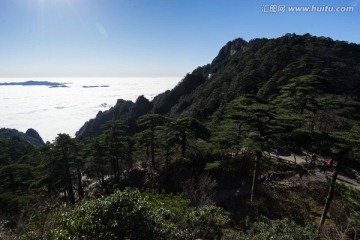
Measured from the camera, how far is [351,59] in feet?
258

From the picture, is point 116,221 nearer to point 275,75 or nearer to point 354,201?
point 354,201

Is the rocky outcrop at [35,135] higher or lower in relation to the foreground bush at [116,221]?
lower

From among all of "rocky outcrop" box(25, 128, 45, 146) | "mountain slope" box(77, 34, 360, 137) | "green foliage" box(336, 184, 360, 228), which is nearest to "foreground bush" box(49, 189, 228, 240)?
"green foliage" box(336, 184, 360, 228)

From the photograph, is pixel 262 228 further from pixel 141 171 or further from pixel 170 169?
pixel 141 171

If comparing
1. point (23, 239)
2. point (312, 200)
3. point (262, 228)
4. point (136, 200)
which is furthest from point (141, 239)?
point (312, 200)

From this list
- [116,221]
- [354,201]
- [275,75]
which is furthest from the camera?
[275,75]

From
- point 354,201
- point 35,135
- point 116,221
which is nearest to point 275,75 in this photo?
point 354,201

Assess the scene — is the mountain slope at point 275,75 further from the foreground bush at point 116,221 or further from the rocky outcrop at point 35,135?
the rocky outcrop at point 35,135

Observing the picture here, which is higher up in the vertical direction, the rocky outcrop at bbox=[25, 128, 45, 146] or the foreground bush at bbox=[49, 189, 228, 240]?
→ the foreground bush at bbox=[49, 189, 228, 240]

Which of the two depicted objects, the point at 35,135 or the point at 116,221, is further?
the point at 35,135

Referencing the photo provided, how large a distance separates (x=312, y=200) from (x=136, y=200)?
63.2 feet

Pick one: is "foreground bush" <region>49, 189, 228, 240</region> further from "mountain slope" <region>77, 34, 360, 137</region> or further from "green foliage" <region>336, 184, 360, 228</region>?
"mountain slope" <region>77, 34, 360, 137</region>

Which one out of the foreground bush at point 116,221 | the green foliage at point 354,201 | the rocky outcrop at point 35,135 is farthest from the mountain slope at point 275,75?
the rocky outcrop at point 35,135

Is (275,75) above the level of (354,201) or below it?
above
